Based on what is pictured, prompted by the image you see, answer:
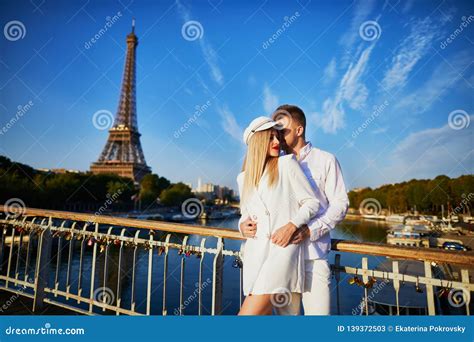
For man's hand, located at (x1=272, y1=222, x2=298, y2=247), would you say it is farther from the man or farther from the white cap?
the white cap

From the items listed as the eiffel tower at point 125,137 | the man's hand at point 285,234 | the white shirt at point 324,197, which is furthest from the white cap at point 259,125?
the eiffel tower at point 125,137

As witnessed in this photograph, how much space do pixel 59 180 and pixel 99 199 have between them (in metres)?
7.54

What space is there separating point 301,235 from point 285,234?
0.28 feet

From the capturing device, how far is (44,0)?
3.54 meters

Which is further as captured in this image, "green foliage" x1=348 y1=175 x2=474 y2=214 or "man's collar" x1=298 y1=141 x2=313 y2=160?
"green foliage" x1=348 y1=175 x2=474 y2=214

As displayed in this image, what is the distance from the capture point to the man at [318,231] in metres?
1.43

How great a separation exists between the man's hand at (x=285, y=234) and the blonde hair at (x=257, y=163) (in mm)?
212

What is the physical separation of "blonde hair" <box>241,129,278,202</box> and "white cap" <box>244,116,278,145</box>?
0.02 m

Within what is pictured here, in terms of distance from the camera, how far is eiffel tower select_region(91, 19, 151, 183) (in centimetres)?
4288

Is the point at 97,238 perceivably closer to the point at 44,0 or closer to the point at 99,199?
the point at 44,0

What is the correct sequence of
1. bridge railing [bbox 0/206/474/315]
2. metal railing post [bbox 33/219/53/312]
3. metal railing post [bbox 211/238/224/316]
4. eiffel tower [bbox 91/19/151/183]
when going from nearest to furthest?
bridge railing [bbox 0/206/474/315], metal railing post [bbox 211/238/224/316], metal railing post [bbox 33/219/53/312], eiffel tower [bbox 91/19/151/183]

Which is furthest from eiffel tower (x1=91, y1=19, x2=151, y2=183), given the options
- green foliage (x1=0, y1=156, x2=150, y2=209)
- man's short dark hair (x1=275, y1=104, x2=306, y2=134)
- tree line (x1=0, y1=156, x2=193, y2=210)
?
man's short dark hair (x1=275, y1=104, x2=306, y2=134)

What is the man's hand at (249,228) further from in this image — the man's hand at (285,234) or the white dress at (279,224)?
the man's hand at (285,234)
